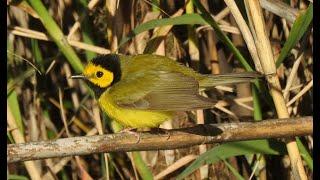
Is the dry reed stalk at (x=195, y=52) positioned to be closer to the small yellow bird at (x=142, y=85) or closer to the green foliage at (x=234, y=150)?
the small yellow bird at (x=142, y=85)

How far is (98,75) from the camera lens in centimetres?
274

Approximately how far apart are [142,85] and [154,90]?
0.19 ft

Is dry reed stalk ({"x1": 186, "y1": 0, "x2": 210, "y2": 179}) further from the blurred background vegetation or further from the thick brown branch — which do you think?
the thick brown branch

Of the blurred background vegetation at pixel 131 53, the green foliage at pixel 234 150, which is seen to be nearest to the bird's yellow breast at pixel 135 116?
A: the green foliage at pixel 234 150

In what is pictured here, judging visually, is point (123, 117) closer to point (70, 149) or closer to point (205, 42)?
point (70, 149)

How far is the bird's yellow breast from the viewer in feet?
8.57

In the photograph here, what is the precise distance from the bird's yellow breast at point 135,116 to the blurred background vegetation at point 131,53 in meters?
0.32

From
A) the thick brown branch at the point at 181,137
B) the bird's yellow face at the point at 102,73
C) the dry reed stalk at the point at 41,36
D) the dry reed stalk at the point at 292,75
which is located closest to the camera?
the thick brown branch at the point at 181,137

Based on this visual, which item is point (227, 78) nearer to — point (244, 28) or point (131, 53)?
point (244, 28)

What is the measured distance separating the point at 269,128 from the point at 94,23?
1326 mm

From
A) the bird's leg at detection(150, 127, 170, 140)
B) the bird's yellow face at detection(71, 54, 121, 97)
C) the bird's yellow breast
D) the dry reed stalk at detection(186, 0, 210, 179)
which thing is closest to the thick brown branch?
the bird's leg at detection(150, 127, 170, 140)

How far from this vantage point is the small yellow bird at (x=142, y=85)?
2.62 metres

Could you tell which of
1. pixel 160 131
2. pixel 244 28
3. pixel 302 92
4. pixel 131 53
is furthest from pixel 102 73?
pixel 302 92

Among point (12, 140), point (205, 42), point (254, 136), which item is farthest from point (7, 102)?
point (254, 136)
